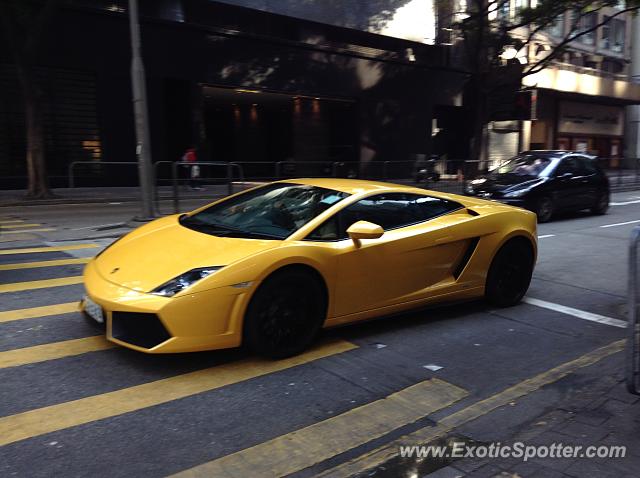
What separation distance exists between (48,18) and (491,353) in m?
13.8

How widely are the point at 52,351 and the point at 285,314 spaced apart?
6.00 feet

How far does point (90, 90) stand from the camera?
1816cm

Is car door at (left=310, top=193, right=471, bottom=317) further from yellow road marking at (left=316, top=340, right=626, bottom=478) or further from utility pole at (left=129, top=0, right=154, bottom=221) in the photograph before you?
utility pole at (left=129, top=0, right=154, bottom=221)

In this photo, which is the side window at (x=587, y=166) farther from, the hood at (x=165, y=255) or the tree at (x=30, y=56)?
the tree at (x=30, y=56)

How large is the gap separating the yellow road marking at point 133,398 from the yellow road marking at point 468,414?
122 centimetres

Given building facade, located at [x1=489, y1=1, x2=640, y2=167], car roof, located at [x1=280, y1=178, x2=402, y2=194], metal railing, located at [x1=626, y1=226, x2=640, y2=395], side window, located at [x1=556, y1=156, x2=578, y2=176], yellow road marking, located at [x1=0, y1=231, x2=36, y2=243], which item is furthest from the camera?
building facade, located at [x1=489, y1=1, x2=640, y2=167]

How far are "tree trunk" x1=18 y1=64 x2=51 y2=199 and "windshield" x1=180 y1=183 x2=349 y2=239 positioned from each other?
1119 cm

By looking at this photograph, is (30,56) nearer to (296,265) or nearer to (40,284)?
(40,284)

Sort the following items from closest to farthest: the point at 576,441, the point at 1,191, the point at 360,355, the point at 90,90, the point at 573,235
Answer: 1. the point at 576,441
2. the point at 360,355
3. the point at 573,235
4. the point at 1,191
5. the point at 90,90

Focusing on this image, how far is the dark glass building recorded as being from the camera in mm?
17625

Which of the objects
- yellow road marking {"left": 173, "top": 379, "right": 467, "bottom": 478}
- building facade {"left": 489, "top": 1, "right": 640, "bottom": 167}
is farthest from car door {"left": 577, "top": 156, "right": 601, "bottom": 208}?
building facade {"left": 489, "top": 1, "right": 640, "bottom": 167}

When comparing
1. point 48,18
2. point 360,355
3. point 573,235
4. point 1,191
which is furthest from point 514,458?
point 1,191

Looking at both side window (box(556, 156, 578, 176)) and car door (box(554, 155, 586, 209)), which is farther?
side window (box(556, 156, 578, 176))

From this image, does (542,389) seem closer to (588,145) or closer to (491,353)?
(491,353)
